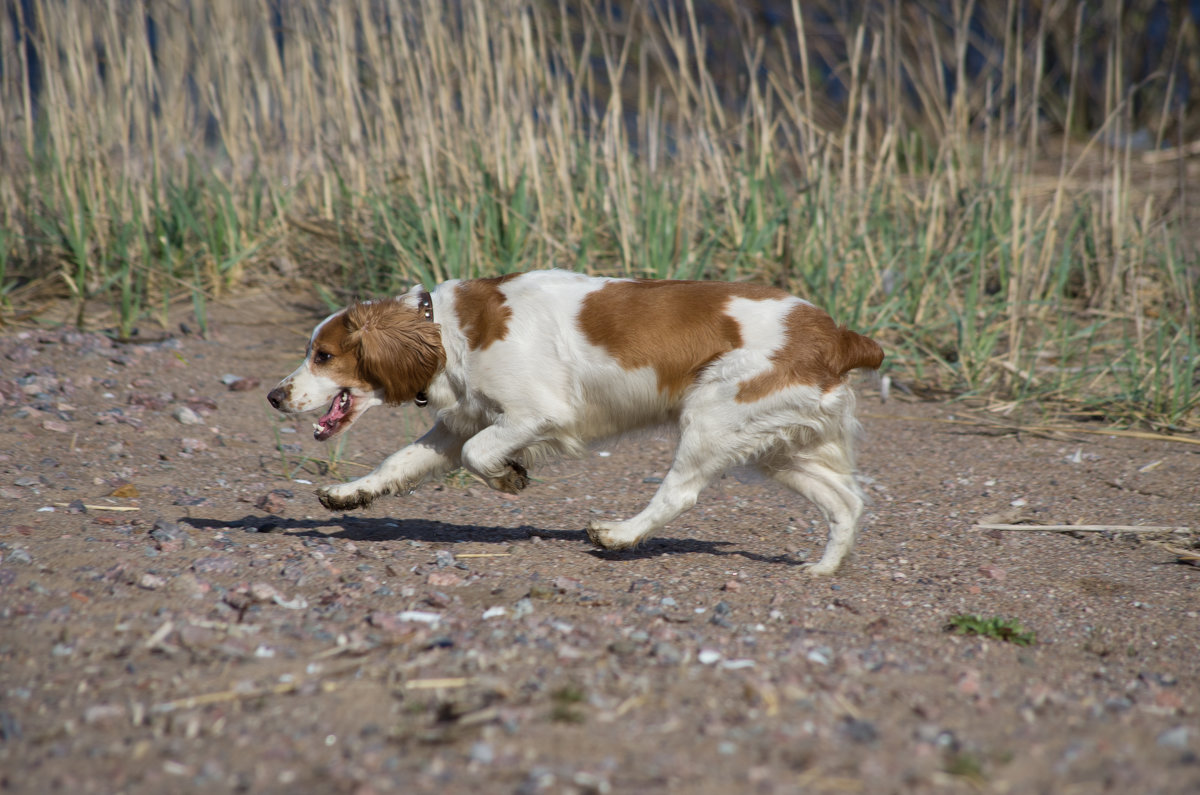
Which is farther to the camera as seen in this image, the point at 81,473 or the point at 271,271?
the point at 271,271

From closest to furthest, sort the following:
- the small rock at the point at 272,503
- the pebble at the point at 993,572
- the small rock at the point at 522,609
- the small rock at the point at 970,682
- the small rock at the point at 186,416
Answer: the small rock at the point at 970,682 < the small rock at the point at 522,609 < the pebble at the point at 993,572 < the small rock at the point at 272,503 < the small rock at the point at 186,416

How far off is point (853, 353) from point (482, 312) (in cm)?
109

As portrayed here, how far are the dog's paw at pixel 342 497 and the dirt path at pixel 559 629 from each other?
0.10 metres

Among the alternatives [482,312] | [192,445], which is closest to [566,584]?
[482,312]

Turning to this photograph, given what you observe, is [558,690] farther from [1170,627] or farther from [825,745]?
[1170,627]

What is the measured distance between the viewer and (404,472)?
3277 millimetres

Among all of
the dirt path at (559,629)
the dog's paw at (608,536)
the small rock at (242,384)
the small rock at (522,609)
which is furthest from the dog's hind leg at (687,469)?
the small rock at (242,384)

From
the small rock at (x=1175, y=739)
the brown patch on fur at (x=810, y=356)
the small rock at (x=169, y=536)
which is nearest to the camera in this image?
the small rock at (x=1175, y=739)

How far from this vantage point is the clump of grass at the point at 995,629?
8.25 feet

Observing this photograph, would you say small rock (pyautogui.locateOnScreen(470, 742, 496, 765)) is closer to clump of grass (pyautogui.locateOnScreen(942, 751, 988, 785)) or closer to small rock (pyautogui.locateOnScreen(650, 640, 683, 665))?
small rock (pyautogui.locateOnScreen(650, 640, 683, 665))

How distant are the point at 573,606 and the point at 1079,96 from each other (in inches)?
359

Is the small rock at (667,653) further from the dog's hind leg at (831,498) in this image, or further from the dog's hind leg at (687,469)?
the dog's hind leg at (831,498)

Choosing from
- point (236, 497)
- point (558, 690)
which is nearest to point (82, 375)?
point (236, 497)

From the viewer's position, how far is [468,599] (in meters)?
2.63
